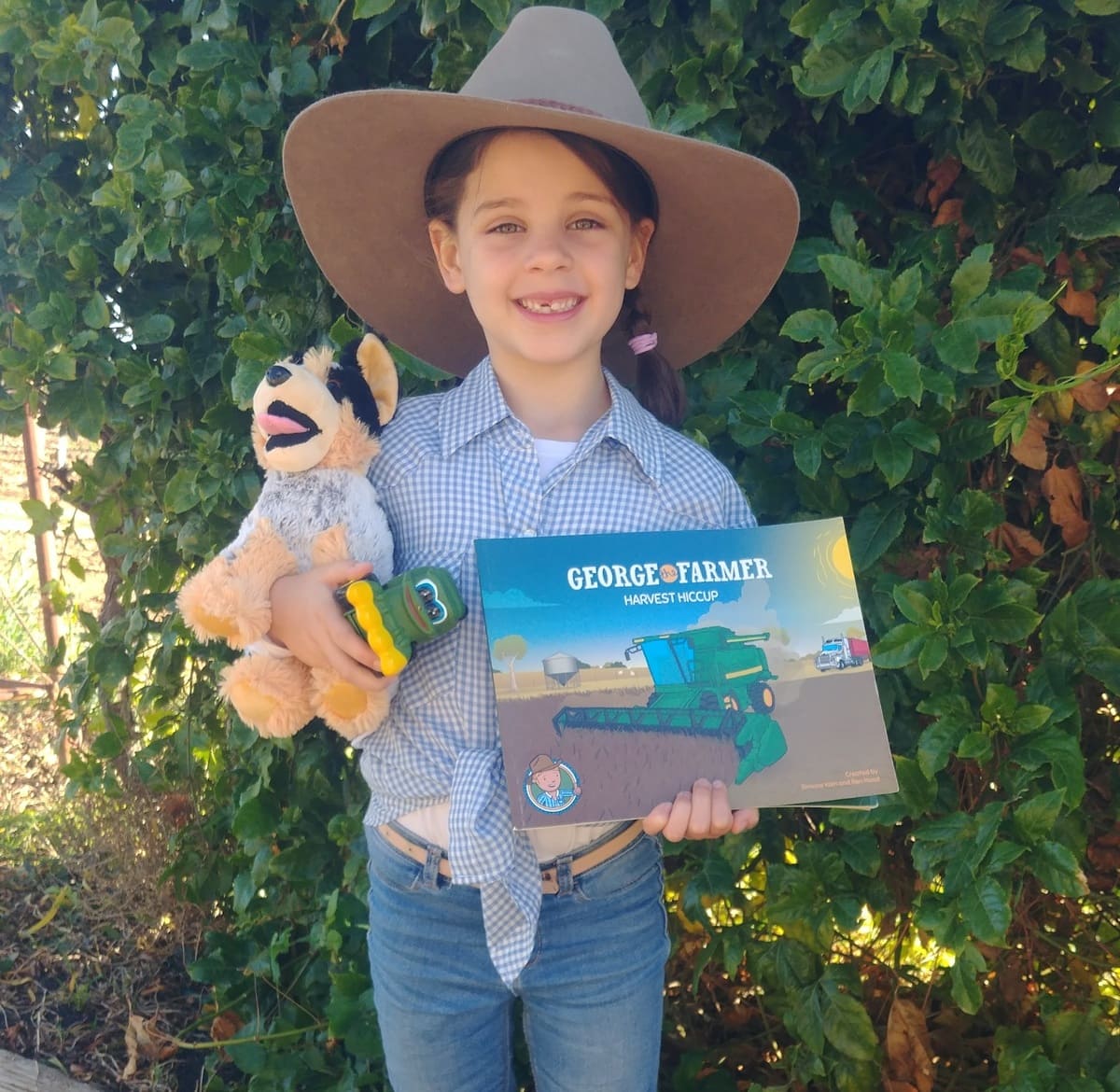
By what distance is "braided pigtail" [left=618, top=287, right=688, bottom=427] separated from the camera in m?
1.63

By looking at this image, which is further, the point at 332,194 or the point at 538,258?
the point at 332,194

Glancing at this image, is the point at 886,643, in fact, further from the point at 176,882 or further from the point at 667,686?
the point at 176,882

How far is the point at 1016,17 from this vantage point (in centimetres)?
141

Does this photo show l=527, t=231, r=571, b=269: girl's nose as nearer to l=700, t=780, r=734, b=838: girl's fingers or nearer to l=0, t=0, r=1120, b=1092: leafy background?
l=0, t=0, r=1120, b=1092: leafy background

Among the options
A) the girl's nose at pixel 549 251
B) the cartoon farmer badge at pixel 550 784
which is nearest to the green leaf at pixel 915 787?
the cartoon farmer badge at pixel 550 784

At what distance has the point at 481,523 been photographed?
137cm

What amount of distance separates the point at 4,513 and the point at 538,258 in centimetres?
439

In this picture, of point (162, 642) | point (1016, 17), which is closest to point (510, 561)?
point (1016, 17)

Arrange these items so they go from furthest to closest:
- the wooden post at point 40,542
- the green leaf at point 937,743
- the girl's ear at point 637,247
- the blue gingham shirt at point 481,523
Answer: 1. the wooden post at point 40,542
2. the girl's ear at point 637,247
3. the green leaf at point 937,743
4. the blue gingham shirt at point 481,523

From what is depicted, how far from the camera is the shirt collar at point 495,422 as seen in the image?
143 cm

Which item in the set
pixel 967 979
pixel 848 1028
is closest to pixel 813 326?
pixel 967 979

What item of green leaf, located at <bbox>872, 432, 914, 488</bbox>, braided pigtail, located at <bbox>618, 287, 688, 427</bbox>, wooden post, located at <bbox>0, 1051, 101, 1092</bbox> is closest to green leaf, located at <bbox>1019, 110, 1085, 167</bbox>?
green leaf, located at <bbox>872, 432, 914, 488</bbox>

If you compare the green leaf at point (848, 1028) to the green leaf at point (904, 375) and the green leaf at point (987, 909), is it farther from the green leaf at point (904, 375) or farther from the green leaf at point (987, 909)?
the green leaf at point (904, 375)

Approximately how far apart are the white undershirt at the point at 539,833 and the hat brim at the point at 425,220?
78 cm
